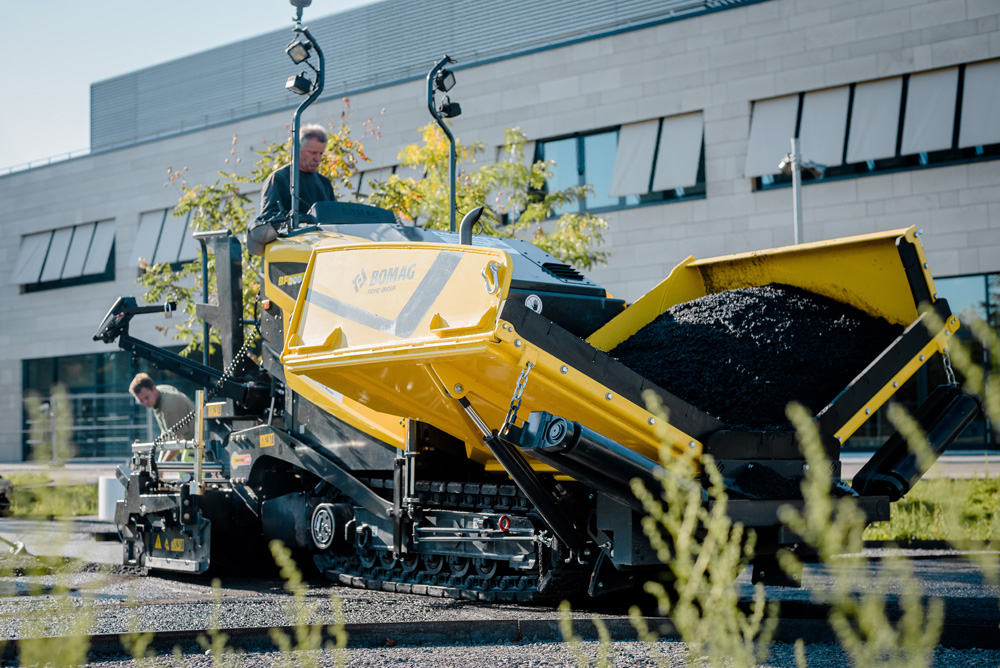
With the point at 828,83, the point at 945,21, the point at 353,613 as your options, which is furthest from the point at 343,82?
the point at 353,613

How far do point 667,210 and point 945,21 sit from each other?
20.3 ft

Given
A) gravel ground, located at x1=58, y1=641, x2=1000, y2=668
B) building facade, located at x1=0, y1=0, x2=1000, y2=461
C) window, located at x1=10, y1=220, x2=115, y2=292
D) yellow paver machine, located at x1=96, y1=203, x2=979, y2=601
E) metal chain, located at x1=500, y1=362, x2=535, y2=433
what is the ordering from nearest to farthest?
gravel ground, located at x1=58, y1=641, x2=1000, y2=668 < metal chain, located at x1=500, y1=362, x2=535, y2=433 < yellow paver machine, located at x1=96, y1=203, x2=979, y2=601 < building facade, located at x1=0, y1=0, x2=1000, y2=461 < window, located at x1=10, y1=220, x2=115, y2=292

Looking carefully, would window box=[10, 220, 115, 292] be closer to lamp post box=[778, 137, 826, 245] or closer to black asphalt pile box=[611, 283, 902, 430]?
lamp post box=[778, 137, 826, 245]

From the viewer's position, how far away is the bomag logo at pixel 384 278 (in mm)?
5156

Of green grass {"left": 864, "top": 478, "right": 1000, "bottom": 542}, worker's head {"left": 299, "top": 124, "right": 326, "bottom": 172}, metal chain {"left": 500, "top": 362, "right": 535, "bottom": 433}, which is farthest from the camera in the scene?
green grass {"left": 864, "top": 478, "right": 1000, "bottom": 542}

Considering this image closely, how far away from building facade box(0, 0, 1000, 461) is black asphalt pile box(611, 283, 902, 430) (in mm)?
10524

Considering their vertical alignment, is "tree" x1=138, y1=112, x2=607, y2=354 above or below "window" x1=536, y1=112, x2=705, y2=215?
below

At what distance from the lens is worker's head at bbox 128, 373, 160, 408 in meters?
10.1

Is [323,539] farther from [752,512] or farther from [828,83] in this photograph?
[828,83]

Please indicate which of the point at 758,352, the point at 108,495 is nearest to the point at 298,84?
the point at 758,352

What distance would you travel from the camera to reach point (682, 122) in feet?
69.3

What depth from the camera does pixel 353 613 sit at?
19.2 ft

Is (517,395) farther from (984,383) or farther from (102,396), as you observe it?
(102,396)

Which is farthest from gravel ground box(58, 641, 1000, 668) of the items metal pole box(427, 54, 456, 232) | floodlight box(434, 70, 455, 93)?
floodlight box(434, 70, 455, 93)
